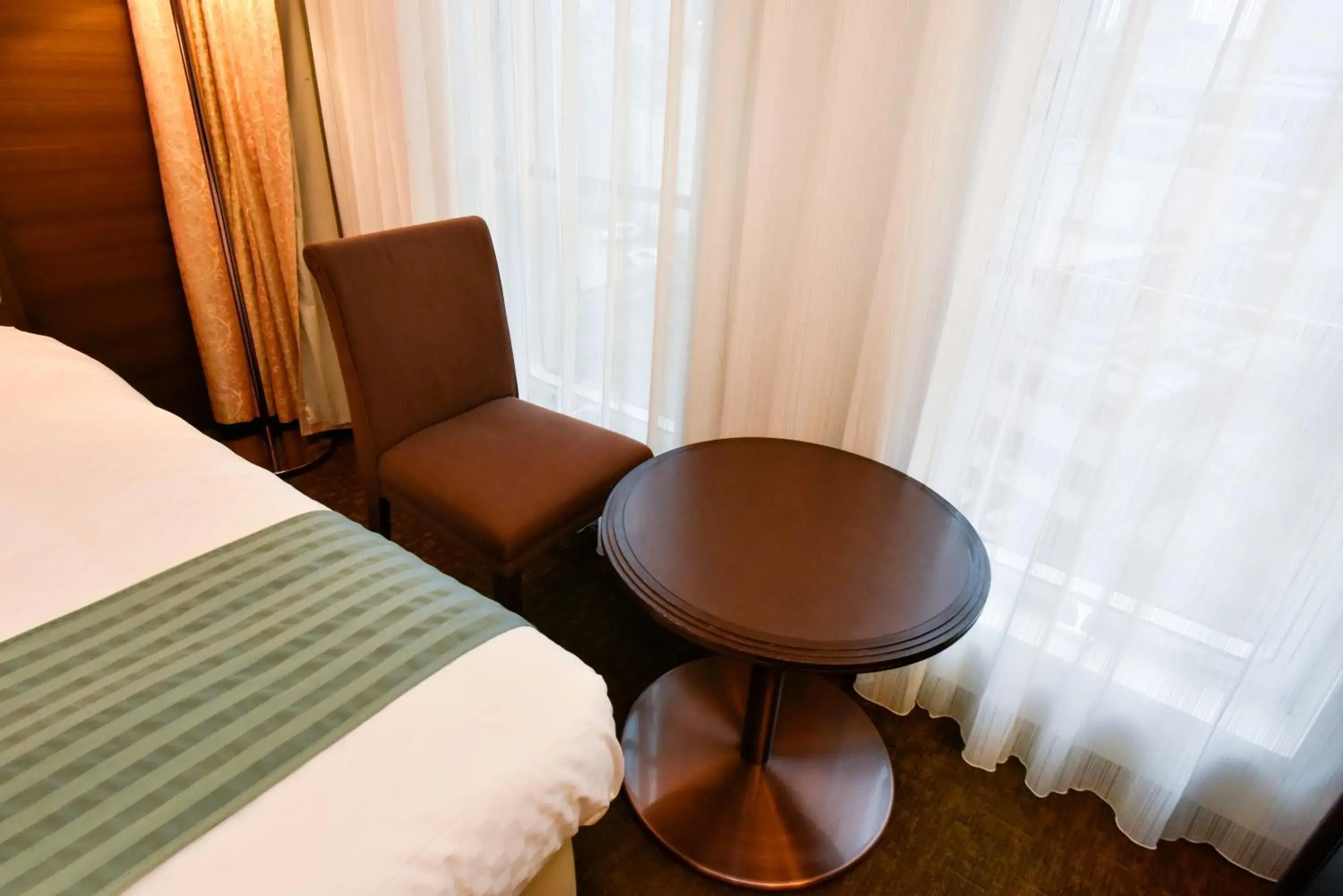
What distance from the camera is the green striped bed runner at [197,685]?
74 centimetres

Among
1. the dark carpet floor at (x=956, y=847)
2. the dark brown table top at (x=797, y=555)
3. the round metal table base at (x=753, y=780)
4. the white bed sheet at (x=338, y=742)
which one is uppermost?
the dark brown table top at (x=797, y=555)

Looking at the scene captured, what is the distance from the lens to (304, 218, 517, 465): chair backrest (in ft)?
5.41

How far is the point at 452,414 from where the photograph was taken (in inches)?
74.7

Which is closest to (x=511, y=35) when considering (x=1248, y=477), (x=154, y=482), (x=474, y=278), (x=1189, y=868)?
(x=474, y=278)

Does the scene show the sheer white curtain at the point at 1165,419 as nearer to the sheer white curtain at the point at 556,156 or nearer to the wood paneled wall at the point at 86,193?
→ the sheer white curtain at the point at 556,156

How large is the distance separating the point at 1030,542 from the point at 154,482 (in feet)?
5.45

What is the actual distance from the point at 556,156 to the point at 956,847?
6.23 ft

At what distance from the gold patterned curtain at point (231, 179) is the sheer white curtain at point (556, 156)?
0.21 m

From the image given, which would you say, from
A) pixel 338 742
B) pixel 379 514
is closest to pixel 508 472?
pixel 379 514

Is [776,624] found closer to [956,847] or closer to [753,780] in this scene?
[753,780]

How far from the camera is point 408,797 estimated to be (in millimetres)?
798

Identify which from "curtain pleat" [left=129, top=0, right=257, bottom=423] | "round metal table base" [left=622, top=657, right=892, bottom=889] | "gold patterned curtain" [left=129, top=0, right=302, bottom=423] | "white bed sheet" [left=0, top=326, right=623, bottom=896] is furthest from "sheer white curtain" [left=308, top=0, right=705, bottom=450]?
"white bed sheet" [left=0, top=326, right=623, bottom=896]

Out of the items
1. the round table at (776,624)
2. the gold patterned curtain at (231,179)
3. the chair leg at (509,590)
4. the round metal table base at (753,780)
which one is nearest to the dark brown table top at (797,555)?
the round table at (776,624)

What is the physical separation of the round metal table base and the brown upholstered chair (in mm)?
470
